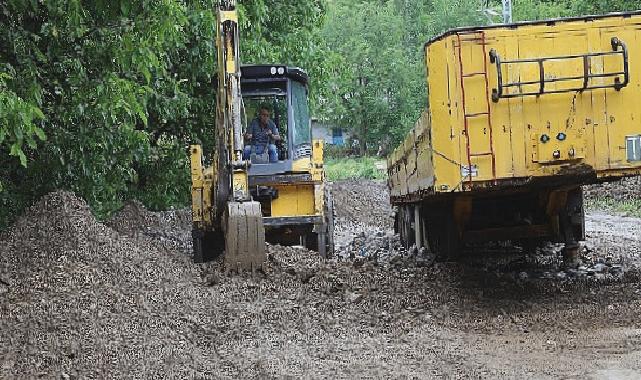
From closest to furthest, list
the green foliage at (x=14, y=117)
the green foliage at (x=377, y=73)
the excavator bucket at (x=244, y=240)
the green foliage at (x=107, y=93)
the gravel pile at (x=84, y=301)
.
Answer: the gravel pile at (x=84, y=301)
the green foliage at (x=14, y=117)
the green foliage at (x=107, y=93)
the excavator bucket at (x=244, y=240)
the green foliage at (x=377, y=73)

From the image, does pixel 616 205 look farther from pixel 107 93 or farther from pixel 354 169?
pixel 354 169

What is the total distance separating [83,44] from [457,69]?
4297 mm

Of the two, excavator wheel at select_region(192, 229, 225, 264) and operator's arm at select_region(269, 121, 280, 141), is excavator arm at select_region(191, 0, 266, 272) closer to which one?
→ excavator wheel at select_region(192, 229, 225, 264)

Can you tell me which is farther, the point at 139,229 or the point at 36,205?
the point at 139,229

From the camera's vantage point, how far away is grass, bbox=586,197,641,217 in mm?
24875

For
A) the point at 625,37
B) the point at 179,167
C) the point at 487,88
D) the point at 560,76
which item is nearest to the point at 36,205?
the point at 487,88

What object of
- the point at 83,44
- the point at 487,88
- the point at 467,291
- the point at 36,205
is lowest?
the point at 467,291

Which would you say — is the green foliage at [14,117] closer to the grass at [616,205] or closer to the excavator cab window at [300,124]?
the excavator cab window at [300,124]

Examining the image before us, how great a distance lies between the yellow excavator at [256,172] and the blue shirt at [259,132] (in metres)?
0.16

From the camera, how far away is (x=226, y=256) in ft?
34.6

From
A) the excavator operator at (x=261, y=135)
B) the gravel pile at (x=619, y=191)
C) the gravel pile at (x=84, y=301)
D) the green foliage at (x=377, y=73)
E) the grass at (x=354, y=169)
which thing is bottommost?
the gravel pile at (x=619, y=191)

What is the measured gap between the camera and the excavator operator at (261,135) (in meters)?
13.5

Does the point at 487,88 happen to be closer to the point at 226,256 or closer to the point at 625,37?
the point at 625,37

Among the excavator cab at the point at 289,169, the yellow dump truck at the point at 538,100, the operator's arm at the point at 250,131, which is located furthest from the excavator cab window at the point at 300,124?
the yellow dump truck at the point at 538,100
